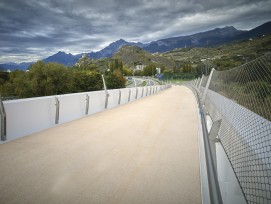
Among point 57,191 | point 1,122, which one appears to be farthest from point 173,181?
point 1,122

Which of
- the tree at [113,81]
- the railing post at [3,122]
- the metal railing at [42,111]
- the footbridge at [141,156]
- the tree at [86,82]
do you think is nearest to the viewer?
the footbridge at [141,156]

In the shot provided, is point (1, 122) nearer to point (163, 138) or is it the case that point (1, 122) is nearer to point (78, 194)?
point (78, 194)

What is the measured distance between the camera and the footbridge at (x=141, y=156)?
2.88 metres

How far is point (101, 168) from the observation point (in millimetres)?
3725

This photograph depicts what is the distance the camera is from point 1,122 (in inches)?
205

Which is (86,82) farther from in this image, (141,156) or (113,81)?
(141,156)

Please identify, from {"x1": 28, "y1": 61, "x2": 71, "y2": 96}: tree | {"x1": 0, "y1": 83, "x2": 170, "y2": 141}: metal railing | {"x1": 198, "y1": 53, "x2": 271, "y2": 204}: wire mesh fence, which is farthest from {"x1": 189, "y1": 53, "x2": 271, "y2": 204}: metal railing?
{"x1": 28, "y1": 61, "x2": 71, "y2": 96}: tree

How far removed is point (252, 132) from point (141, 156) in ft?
7.15

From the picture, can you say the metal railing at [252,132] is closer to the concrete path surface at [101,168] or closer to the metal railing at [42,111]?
the concrete path surface at [101,168]

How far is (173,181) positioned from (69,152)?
7.62ft

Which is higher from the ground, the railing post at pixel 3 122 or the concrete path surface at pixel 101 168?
the railing post at pixel 3 122

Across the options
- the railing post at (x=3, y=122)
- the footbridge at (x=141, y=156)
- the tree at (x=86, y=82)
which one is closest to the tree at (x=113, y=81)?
the tree at (x=86, y=82)

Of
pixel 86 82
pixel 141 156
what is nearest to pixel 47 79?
pixel 86 82

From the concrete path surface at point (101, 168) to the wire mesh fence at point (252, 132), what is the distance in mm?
743
